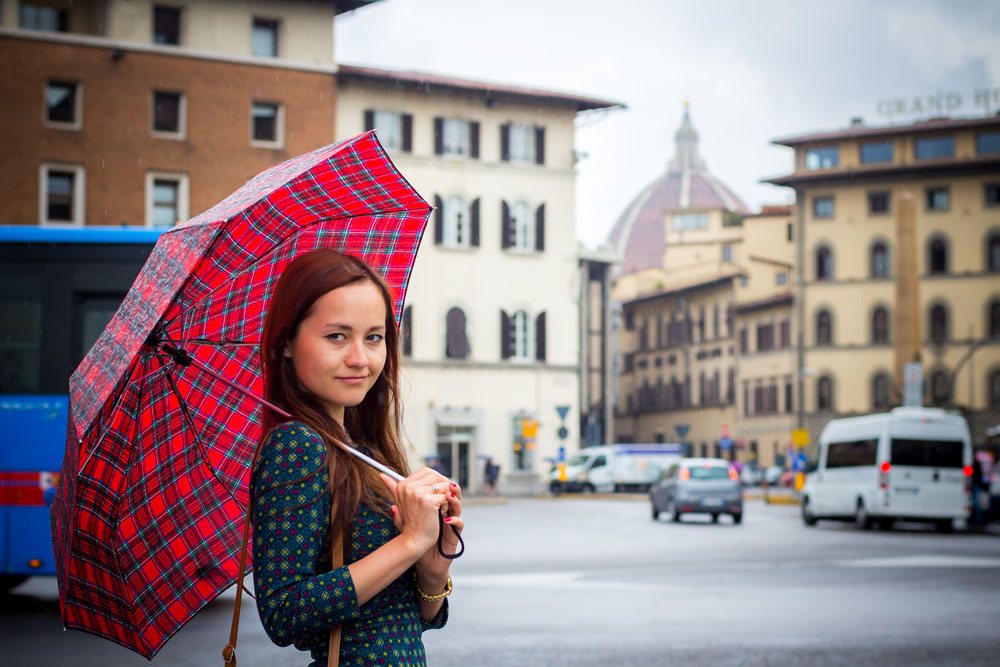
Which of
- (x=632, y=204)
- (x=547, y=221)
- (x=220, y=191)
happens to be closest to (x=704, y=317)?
(x=547, y=221)

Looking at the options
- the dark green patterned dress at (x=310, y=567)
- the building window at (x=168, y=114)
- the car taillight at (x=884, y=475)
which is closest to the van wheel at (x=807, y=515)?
the car taillight at (x=884, y=475)

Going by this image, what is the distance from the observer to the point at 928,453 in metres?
32.4

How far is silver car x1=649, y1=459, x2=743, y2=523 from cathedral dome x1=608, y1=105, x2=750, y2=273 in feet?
373

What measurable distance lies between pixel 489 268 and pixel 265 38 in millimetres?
12519

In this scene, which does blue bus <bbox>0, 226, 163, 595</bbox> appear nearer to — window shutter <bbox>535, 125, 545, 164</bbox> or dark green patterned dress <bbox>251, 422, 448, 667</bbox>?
dark green patterned dress <bbox>251, 422, 448, 667</bbox>

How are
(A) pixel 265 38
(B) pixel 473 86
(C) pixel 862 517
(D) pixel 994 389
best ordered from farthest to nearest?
1. (D) pixel 994 389
2. (B) pixel 473 86
3. (A) pixel 265 38
4. (C) pixel 862 517

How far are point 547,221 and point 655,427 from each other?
40506 mm

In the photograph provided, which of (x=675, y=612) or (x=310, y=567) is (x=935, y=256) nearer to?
(x=675, y=612)

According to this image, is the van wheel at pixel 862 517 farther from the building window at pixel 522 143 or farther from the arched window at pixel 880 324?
the arched window at pixel 880 324

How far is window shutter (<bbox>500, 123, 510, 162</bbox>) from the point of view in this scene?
213 ft

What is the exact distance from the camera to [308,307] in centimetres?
327

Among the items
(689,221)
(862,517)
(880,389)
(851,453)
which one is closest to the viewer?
(862,517)

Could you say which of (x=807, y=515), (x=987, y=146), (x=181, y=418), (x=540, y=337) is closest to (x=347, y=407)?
(x=181, y=418)

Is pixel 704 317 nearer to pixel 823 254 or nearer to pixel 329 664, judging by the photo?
pixel 823 254
